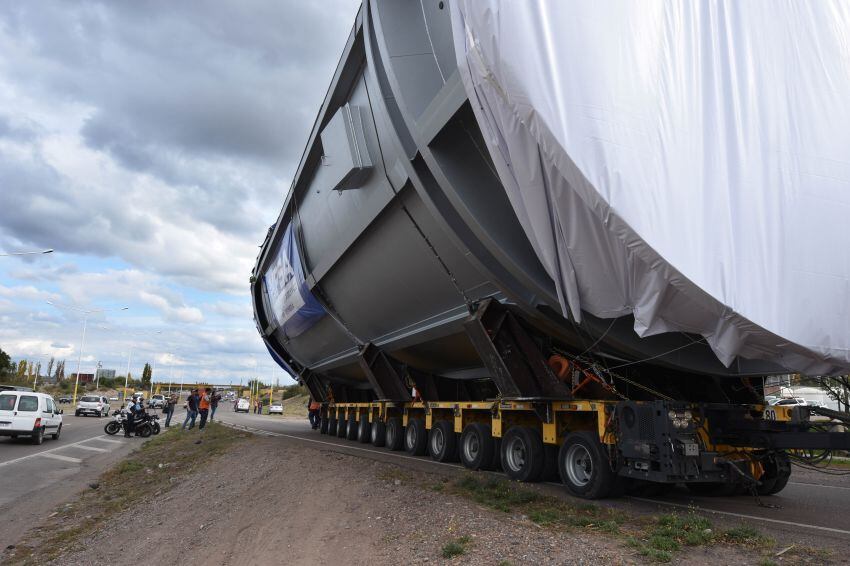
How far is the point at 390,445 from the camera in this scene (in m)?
14.0

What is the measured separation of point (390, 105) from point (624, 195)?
418 cm

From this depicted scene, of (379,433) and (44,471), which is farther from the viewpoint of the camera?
(379,433)

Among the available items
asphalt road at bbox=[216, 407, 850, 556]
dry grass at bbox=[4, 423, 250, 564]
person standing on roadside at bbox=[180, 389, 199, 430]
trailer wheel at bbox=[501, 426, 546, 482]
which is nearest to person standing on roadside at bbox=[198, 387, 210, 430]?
person standing on roadside at bbox=[180, 389, 199, 430]

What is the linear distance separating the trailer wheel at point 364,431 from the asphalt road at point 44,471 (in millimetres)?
6081

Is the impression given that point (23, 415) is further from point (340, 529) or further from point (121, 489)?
point (340, 529)

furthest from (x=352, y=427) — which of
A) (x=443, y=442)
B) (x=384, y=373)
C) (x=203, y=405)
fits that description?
Answer: (x=443, y=442)

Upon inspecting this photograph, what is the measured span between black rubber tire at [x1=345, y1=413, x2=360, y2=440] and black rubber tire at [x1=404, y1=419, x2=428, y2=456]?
4.65 m

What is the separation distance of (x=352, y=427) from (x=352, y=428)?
3 cm

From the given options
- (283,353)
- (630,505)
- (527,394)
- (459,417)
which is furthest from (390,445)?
(283,353)

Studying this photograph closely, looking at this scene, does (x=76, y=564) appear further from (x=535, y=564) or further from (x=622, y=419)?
(x=622, y=419)

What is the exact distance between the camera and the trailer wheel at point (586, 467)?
23.3 ft

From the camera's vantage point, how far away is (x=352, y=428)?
17.8 meters

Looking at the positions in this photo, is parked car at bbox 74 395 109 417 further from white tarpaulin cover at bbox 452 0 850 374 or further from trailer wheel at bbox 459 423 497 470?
white tarpaulin cover at bbox 452 0 850 374

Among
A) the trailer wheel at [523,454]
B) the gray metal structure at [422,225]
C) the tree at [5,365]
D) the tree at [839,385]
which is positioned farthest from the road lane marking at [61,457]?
the tree at [5,365]
